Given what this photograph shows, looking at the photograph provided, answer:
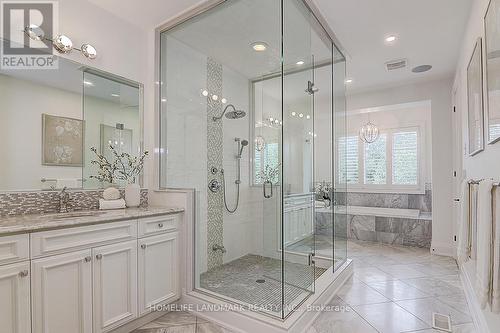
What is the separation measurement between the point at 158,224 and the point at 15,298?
0.97m

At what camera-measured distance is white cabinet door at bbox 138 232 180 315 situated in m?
2.11

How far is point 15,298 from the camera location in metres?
1.46

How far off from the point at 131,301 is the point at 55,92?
1.75 meters

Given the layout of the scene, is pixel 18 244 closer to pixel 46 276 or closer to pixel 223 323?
pixel 46 276

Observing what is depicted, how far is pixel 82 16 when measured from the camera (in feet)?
7.54

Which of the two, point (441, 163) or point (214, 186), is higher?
point (441, 163)

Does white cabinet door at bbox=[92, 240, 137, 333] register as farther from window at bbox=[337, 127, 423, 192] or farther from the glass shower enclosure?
window at bbox=[337, 127, 423, 192]

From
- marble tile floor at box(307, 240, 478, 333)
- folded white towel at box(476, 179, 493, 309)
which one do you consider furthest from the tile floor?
folded white towel at box(476, 179, 493, 309)

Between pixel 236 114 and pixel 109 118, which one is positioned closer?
pixel 109 118

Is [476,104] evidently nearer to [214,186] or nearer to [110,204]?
[214,186]

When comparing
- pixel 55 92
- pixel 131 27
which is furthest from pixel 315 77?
pixel 55 92

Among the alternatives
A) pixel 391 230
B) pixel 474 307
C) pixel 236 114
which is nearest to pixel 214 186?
pixel 236 114

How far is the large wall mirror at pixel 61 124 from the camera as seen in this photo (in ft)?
6.41

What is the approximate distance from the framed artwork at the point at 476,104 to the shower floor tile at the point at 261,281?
5.77 feet
